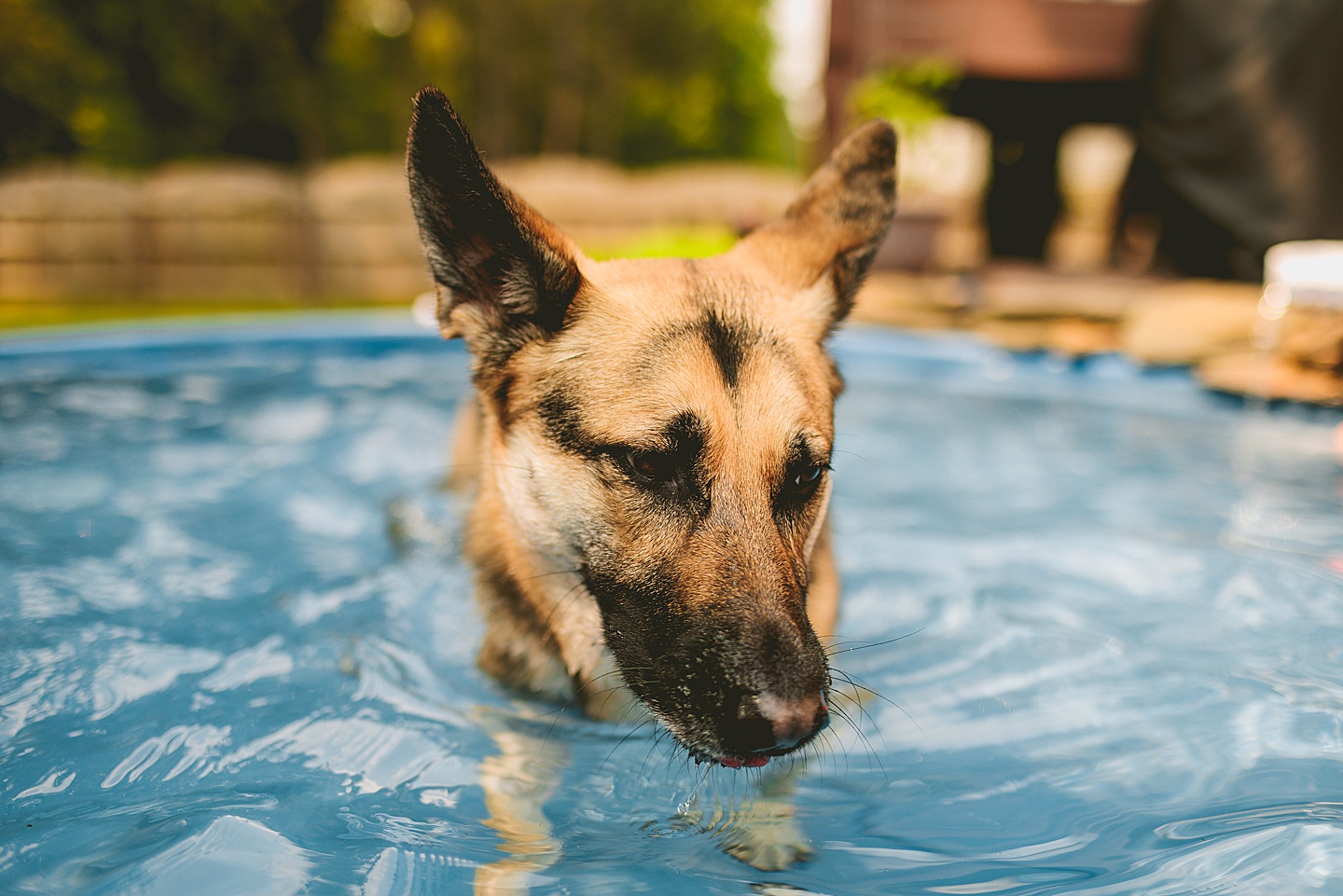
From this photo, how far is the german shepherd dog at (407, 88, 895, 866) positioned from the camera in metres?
2.02

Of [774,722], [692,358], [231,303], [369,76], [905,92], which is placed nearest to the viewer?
[774,722]

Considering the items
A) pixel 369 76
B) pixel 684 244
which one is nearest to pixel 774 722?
pixel 684 244

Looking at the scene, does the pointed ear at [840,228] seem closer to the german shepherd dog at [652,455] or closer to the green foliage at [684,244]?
the german shepherd dog at [652,455]

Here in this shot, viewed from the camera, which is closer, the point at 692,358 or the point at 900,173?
the point at 692,358

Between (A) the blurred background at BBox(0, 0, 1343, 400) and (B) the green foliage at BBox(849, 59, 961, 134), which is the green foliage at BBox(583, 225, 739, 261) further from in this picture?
(B) the green foliage at BBox(849, 59, 961, 134)

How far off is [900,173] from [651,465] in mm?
3503

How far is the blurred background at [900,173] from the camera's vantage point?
9.62 m

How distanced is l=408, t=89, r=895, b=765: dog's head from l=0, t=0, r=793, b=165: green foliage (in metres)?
11.7

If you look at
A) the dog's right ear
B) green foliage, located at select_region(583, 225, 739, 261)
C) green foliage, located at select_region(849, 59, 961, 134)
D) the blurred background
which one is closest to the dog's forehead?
the dog's right ear

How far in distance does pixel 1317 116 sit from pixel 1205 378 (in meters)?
5.10

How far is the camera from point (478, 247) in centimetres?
257

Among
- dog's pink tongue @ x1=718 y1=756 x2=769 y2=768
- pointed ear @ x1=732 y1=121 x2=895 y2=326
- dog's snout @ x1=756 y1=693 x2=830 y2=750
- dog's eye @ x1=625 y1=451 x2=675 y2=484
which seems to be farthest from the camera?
pointed ear @ x1=732 y1=121 x2=895 y2=326

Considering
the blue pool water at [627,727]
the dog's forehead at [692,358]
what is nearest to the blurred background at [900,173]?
the blue pool water at [627,727]

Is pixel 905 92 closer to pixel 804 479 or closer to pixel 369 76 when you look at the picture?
pixel 804 479
